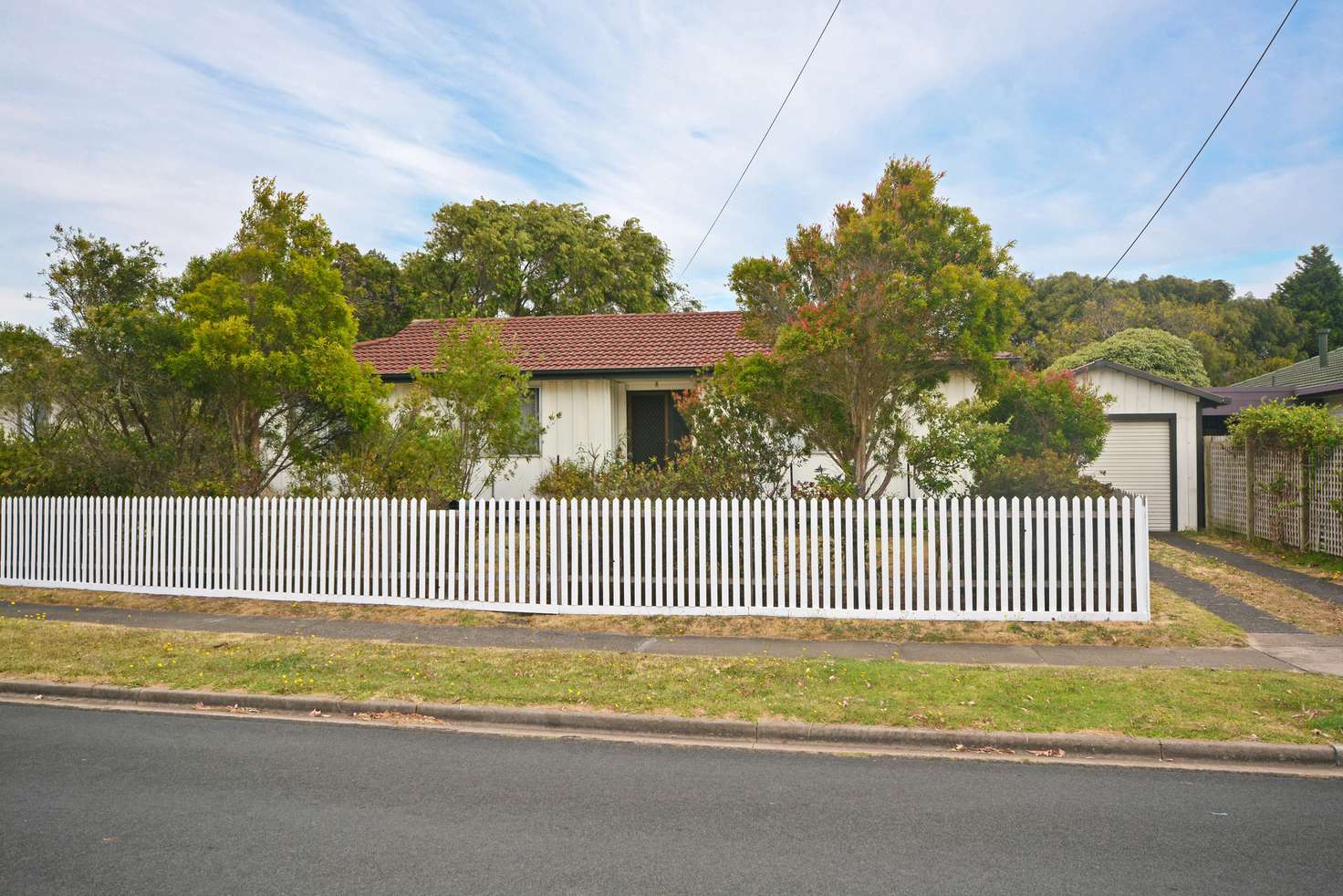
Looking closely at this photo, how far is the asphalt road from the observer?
166 inches

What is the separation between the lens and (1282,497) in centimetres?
1453

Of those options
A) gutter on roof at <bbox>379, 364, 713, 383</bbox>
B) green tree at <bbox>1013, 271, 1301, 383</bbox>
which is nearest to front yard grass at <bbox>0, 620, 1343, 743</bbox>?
gutter on roof at <bbox>379, 364, 713, 383</bbox>

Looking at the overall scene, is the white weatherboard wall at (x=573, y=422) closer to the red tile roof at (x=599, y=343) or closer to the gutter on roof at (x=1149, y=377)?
the red tile roof at (x=599, y=343)

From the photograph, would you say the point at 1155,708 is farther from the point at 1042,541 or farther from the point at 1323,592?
the point at 1323,592

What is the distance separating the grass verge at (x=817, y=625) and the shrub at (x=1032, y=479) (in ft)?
5.33

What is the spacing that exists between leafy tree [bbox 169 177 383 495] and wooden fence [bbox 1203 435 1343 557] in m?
13.6

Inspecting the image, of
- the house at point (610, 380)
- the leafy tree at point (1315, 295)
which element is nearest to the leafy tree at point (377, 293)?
the house at point (610, 380)

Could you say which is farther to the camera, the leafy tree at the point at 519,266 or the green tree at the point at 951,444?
the leafy tree at the point at 519,266

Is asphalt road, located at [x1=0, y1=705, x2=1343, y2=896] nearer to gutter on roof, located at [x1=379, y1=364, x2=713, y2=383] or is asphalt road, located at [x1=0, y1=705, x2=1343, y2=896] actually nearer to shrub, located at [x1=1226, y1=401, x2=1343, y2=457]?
shrub, located at [x1=1226, y1=401, x2=1343, y2=457]

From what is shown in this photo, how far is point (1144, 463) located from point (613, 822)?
662 inches

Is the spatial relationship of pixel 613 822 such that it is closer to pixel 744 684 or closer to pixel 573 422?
pixel 744 684

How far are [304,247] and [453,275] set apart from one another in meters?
24.9

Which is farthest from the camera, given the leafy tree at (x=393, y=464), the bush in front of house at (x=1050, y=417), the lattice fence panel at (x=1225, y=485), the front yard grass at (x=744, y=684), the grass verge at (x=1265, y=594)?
the lattice fence panel at (x=1225, y=485)

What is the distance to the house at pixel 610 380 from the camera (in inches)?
714
